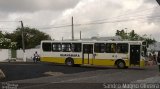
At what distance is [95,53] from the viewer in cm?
4194

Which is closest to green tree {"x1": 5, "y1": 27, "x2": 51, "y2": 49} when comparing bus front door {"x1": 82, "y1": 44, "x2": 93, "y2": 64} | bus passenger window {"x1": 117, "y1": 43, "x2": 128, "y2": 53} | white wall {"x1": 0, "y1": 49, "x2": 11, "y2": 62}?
white wall {"x1": 0, "y1": 49, "x2": 11, "y2": 62}

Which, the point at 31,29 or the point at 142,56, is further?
the point at 31,29

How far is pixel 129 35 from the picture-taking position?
372 ft

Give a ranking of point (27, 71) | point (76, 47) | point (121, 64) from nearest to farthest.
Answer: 1. point (27, 71)
2. point (121, 64)
3. point (76, 47)

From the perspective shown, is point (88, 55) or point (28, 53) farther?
point (28, 53)

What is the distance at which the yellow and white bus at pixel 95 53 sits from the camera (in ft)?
134

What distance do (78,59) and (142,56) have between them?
6.25m

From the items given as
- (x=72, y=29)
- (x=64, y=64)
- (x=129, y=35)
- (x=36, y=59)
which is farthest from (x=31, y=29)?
(x=64, y=64)

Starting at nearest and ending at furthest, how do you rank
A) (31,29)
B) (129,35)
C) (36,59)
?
(36,59) → (129,35) → (31,29)

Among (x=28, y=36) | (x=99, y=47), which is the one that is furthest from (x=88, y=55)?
(x=28, y=36)

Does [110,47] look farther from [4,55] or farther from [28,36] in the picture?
[28,36]

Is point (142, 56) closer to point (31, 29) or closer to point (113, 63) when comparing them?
point (113, 63)

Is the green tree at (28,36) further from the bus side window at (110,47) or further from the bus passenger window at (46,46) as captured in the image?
the bus side window at (110,47)

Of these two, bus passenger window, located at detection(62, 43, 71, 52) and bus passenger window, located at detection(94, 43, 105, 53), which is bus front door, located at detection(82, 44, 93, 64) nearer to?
bus passenger window, located at detection(94, 43, 105, 53)
